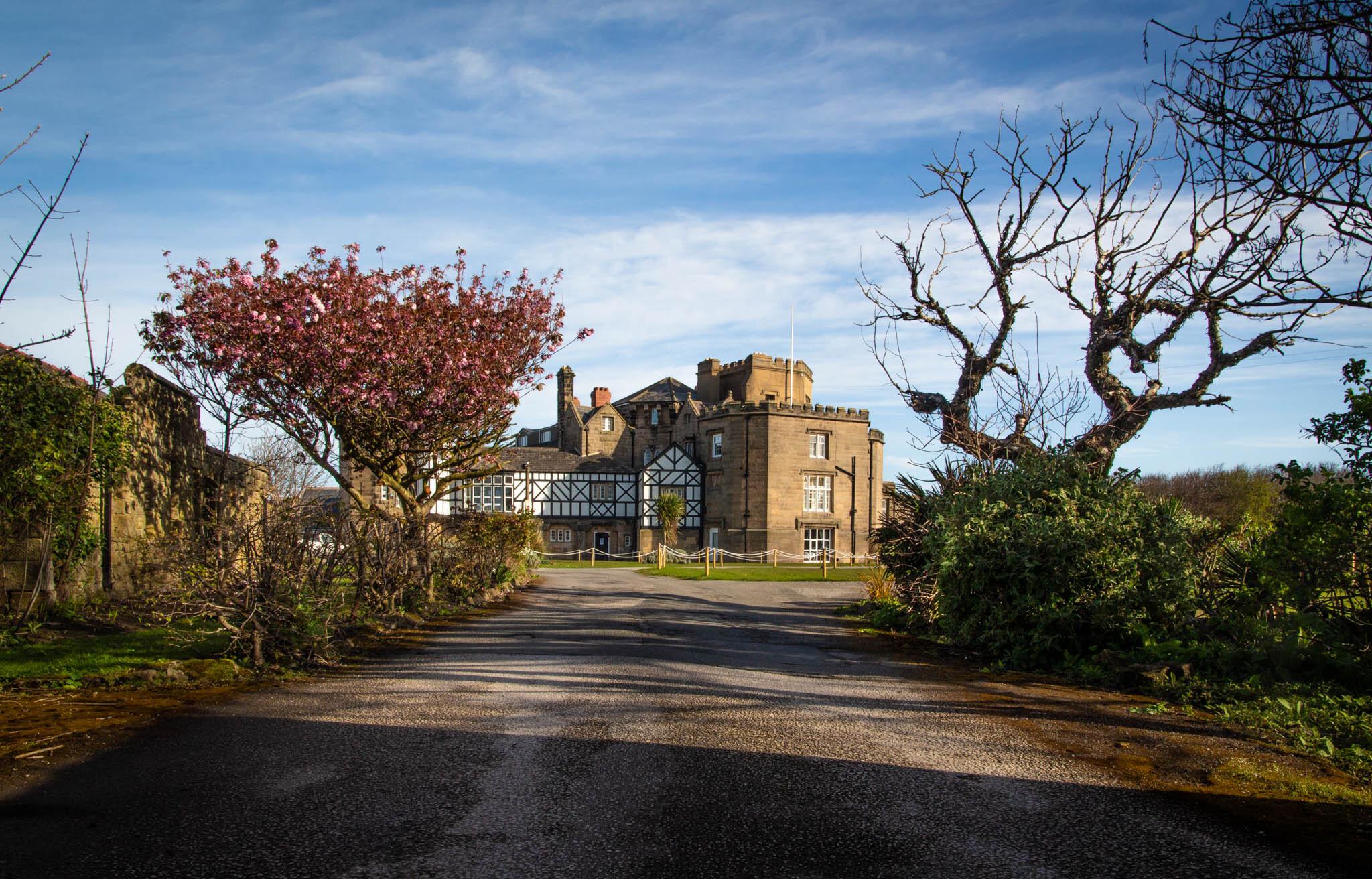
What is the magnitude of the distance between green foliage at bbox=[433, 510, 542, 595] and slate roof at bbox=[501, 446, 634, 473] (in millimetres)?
28302

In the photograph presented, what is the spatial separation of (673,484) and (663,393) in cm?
835

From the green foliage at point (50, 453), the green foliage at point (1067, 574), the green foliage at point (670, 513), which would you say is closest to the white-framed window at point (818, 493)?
the green foliage at point (670, 513)

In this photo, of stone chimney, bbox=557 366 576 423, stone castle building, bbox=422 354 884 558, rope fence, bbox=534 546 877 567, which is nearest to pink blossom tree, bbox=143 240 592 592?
rope fence, bbox=534 546 877 567

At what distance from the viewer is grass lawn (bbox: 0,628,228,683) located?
7.96 meters

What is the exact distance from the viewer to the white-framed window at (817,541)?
49219mm

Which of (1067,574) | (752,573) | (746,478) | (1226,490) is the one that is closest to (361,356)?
(1067,574)

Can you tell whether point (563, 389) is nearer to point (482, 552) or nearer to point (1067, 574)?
point (482, 552)

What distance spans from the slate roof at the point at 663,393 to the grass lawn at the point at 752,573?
66.7ft

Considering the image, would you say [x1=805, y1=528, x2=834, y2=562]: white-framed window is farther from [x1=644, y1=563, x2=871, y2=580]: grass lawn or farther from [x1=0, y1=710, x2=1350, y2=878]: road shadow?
[x1=0, y1=710, x2=1350, y2=878]: road shadow

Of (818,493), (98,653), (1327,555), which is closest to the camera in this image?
(1327,555)

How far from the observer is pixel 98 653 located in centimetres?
892

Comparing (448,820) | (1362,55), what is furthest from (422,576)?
(1362,55)

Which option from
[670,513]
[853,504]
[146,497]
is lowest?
[670,513]

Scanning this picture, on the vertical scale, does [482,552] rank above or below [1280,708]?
above
